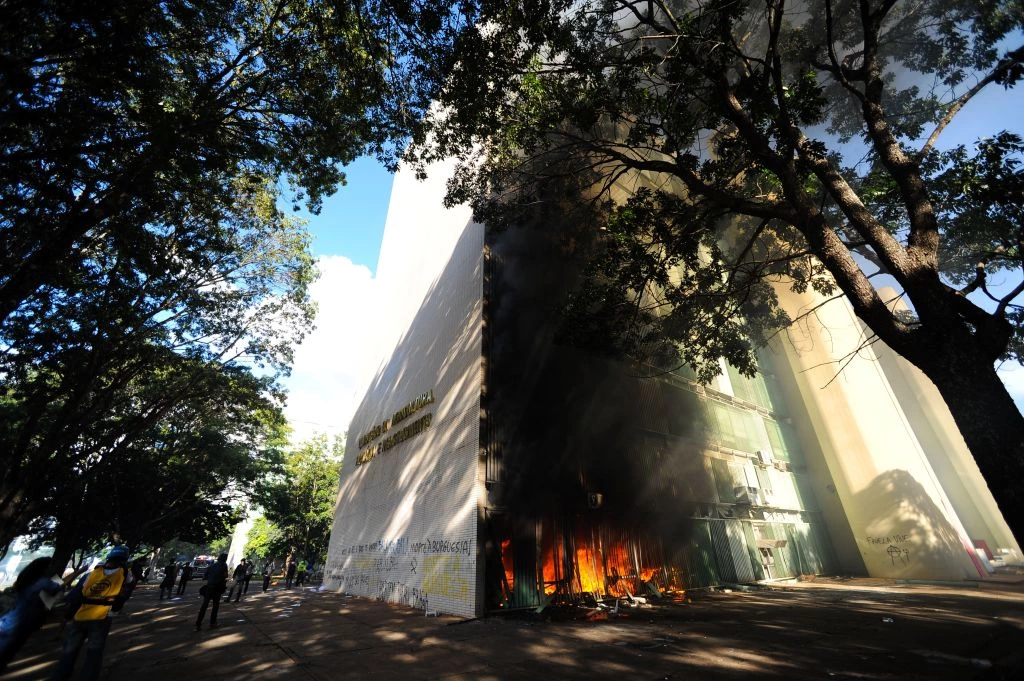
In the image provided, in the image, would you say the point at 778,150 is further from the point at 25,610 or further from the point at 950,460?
the point at 950,460

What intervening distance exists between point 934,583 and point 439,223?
2323 cm

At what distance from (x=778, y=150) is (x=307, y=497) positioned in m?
36.7

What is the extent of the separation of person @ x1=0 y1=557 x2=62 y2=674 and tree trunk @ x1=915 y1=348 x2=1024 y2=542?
394 inches

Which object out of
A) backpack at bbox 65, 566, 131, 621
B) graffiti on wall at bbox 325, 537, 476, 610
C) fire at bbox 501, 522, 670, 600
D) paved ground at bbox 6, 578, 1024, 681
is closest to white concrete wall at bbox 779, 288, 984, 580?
paved ground at bbox 6, 578, 1024, 681

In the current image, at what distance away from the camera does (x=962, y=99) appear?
6930 millimetres

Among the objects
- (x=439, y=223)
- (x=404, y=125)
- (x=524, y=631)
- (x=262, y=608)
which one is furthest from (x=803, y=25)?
(x=262, y=608)

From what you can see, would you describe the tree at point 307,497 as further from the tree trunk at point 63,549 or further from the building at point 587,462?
the building at point 587,462

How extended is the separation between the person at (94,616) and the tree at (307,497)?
28.8 metres

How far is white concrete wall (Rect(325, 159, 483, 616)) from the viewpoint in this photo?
10023 mm

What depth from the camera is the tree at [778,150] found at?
5355 mm

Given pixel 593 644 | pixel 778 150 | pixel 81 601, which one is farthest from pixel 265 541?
pixel 778 150

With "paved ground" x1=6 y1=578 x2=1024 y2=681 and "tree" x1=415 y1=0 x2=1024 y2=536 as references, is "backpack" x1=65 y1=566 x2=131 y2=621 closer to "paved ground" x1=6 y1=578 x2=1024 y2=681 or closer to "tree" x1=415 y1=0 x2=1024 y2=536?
"paved ground" x1=6 y1=578 x2=1024 y2=681

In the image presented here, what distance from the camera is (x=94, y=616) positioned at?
Result: 4324 millimetres

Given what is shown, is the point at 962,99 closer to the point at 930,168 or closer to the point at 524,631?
the point at 930,168
